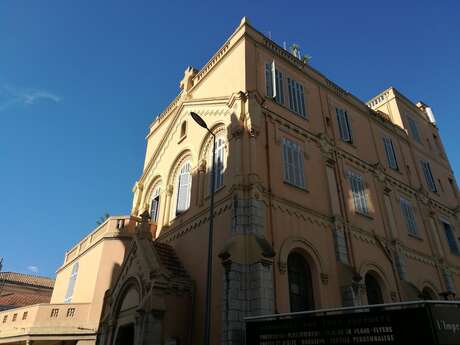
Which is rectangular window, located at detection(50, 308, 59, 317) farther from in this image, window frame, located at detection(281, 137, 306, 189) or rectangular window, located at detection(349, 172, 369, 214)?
rectangular window, located at detection(349, 172, 369, 214)

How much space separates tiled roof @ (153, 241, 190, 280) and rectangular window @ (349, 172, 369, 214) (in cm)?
860

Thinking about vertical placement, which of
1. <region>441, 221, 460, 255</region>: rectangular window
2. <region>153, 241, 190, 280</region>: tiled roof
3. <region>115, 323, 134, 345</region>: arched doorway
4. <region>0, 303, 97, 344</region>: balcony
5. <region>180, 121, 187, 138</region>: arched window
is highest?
<region>180, 121, 187, 138</region>: arched window

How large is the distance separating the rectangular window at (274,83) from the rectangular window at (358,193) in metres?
5.45

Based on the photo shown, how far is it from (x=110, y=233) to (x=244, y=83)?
10808 mm

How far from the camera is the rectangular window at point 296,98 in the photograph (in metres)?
17.5

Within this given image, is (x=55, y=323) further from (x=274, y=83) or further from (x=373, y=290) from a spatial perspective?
(x=274, y=83)

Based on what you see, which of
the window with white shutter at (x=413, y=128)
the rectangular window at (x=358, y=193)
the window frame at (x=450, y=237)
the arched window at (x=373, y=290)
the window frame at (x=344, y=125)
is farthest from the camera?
the window with white shutter at (x=413, y=128)

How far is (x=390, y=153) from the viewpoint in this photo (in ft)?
74.2

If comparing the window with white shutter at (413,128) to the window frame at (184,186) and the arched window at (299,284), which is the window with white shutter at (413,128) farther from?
the arched window at (299,284)

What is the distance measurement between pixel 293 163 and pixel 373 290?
264 inches

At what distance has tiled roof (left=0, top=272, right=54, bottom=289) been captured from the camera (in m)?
42.3

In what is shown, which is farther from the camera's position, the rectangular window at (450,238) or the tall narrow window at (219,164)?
the rectangular window at (450,238)

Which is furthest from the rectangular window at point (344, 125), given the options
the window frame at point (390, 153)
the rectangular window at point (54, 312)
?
the rectangular window at point (54, 312)

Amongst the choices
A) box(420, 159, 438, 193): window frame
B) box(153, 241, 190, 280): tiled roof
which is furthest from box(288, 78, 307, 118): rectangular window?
box(420, 159, 438, 193): window frame
